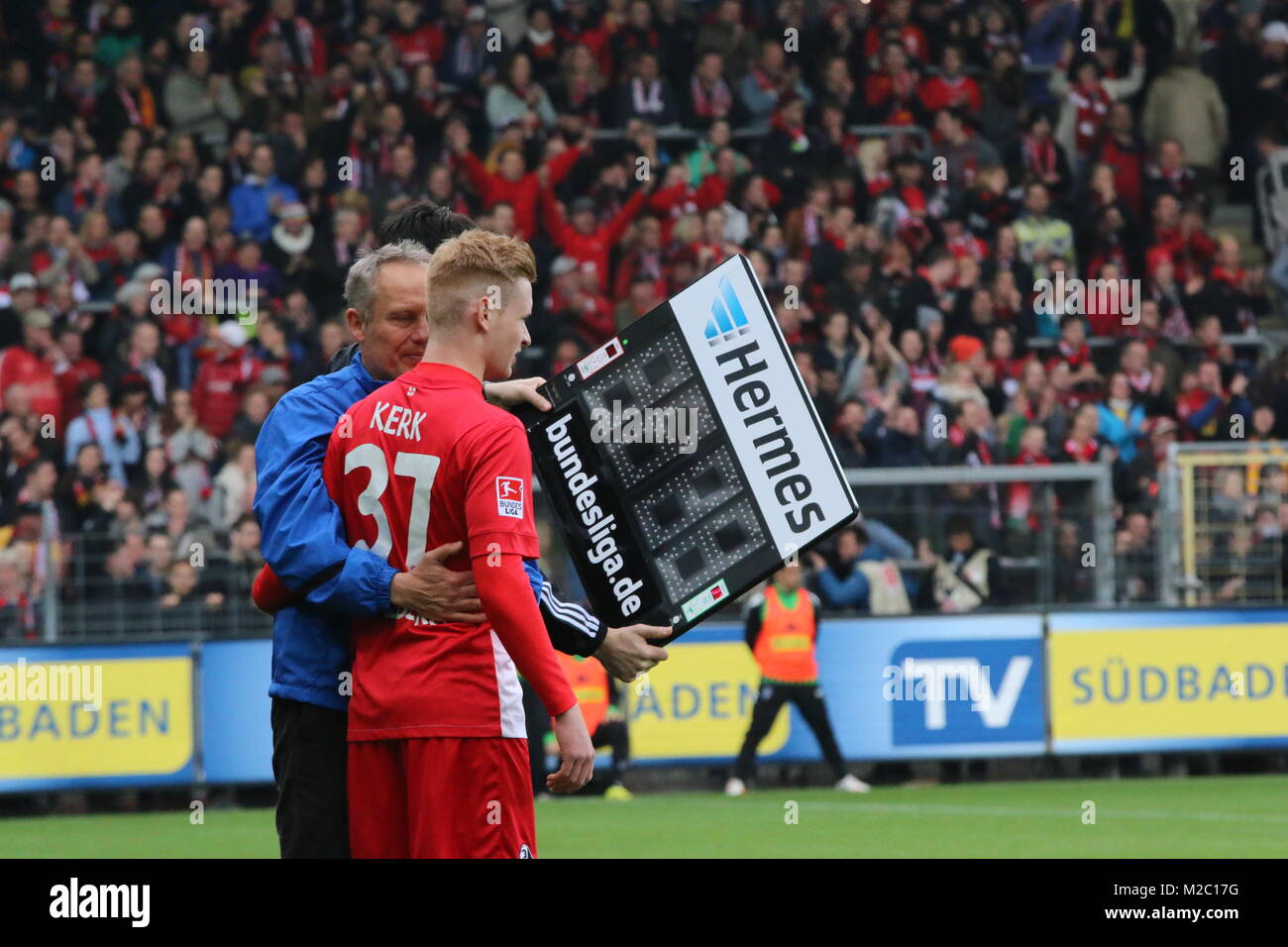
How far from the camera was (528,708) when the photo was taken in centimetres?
1492

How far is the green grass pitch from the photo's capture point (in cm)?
1127

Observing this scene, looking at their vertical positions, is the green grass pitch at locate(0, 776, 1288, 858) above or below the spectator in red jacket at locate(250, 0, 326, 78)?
below

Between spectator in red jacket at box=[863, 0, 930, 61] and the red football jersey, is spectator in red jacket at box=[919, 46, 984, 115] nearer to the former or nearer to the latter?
spectator in red jacket at box=[863, 0, 930, 61]

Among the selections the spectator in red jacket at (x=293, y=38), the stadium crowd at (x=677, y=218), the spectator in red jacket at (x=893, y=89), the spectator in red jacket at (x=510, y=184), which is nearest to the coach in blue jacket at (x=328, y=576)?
the stadium crowd at (x=677, y=218)

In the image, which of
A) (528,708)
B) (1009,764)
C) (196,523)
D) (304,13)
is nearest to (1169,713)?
(1009,764)

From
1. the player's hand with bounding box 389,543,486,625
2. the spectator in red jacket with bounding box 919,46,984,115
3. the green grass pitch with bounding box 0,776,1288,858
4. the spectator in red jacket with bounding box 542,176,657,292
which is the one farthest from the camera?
the spectator in red jacket with bounding box 919,46,984,115

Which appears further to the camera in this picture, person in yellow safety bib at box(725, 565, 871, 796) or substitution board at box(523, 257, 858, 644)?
person in yellow safety bib at box(725, 565, 871, 796)

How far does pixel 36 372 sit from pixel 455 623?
13.0 meters

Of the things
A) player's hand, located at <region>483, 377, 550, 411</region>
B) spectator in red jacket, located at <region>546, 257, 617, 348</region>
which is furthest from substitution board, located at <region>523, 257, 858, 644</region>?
spectator in red jacket, located at <region>546, 257, 617, 348</region>

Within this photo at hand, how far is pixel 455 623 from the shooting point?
4.61 meters

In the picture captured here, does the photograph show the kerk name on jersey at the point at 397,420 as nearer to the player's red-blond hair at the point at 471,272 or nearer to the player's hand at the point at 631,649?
the player's red-blond hair at the point at 471,272

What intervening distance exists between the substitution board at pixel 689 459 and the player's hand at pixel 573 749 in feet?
2.03

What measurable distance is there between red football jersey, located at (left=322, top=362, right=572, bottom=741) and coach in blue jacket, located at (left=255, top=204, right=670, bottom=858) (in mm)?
100
